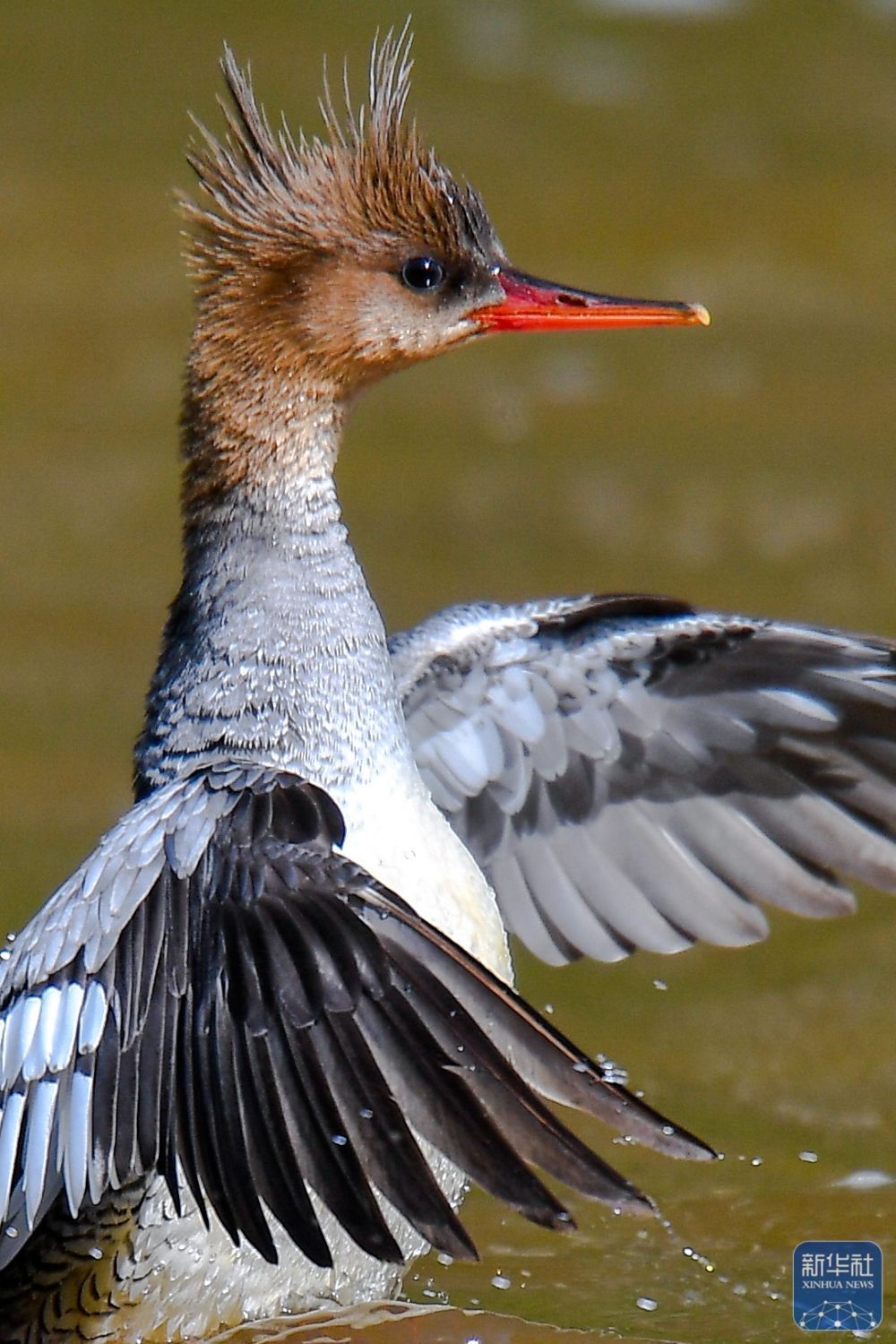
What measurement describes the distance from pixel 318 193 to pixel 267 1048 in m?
2.11

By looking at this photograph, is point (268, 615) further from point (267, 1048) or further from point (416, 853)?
point (267, 1048)

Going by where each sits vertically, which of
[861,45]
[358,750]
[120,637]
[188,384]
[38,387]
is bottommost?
[358,750]

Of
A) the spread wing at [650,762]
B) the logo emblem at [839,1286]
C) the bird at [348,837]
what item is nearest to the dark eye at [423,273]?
the bird at [348,837]

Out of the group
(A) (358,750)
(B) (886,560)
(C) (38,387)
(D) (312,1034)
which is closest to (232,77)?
(A) (358,750)

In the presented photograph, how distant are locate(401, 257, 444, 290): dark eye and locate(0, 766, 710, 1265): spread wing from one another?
141cm

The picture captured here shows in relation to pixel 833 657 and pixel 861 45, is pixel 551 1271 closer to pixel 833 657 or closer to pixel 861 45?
pixel 833 657

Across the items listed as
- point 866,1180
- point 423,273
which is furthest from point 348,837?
point 866,1180

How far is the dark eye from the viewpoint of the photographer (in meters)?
4.90

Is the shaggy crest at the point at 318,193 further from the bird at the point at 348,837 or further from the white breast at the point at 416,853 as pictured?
the white breast at the point at 416,853

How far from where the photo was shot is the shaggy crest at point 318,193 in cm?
480

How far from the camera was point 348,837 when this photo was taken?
449 centimetres

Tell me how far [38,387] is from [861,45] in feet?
22.3

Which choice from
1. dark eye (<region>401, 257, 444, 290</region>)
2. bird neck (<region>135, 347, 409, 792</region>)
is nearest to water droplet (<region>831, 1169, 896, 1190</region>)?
bird neck (<region>135, 347, 409, 792</region>)

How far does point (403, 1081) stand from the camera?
11.4ft
